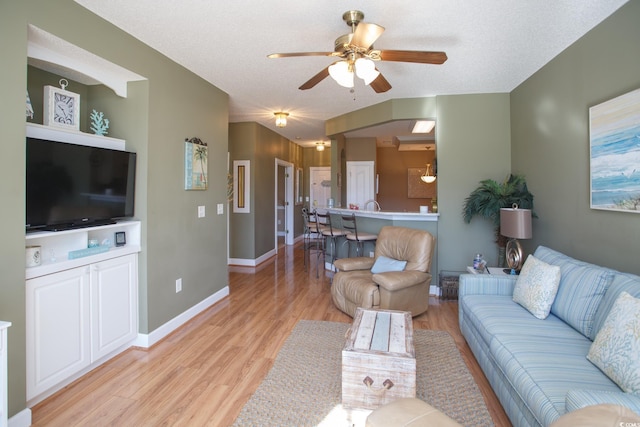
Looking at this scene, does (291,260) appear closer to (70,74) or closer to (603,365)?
(70,74)

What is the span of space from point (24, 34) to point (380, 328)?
2.79 metres

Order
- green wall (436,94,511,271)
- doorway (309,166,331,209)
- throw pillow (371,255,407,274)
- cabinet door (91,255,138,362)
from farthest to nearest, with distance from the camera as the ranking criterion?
doorway (309,166,331,209)
green wall (436,94,511,271)
throw pillow (371,255,407,274)
cabinet door (91,255,138,362)

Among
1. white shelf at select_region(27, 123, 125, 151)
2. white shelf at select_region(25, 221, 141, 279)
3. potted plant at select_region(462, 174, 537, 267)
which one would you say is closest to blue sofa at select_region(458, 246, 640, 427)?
potted plant at select_region(462, 174, 537, 267)

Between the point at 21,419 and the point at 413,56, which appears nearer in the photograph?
the point at 21,419

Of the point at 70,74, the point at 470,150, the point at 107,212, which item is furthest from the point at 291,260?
the point at 70,74

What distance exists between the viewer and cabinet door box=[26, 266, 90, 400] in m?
2.03

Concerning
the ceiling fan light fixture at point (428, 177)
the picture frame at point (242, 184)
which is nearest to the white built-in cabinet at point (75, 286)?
the picture frame at point (242, 184)

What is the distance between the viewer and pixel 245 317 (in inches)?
142

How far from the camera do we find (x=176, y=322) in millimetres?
3334

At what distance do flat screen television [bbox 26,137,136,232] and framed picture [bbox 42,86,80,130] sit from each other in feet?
0.84

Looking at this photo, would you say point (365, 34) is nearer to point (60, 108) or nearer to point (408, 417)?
point (408, 417)

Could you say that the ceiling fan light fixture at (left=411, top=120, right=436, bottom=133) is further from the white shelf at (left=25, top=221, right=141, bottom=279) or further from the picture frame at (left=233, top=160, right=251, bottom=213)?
the white shelf at (left=25, top=221, right=141, bottom=279)

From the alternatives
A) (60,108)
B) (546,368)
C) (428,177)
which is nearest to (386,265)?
(546,368)

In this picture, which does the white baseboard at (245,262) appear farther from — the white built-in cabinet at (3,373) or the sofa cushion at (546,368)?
the sofa cushion at (546,368)
